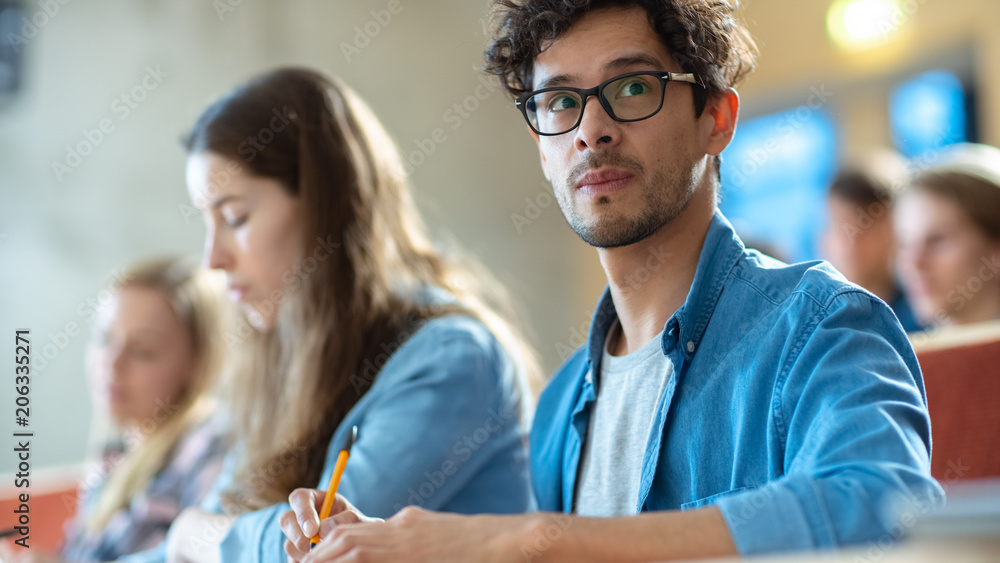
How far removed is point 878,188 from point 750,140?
2.07 m

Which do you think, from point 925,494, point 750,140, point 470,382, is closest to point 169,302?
point 470,382

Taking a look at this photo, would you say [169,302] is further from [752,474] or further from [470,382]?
[752,474]

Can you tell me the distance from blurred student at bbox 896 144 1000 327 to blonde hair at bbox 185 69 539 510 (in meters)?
→ 1.29

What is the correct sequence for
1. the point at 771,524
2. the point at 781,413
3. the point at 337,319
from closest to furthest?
the point at 771,524, the point at 781,413, the point at 337,319

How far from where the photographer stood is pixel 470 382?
141cm

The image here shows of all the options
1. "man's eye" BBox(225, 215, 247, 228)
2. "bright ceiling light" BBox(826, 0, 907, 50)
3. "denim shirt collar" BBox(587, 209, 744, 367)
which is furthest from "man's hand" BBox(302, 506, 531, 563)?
"bright ceiling light" BBox(826, 0, 907, 50)

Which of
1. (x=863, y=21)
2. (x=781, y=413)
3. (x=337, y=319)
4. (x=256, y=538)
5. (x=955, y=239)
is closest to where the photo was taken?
(x=781, y=413)

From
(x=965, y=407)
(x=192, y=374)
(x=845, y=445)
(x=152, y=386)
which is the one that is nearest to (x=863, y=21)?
(x=965, y=407)

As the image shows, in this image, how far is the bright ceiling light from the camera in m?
4.27

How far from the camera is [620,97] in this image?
1122 millimetres

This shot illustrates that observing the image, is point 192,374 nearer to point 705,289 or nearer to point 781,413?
point 705,289

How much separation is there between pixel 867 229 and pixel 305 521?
2.52 metres

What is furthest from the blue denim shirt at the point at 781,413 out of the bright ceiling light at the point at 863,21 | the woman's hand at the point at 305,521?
the bright ceiling light at the point at 863,21

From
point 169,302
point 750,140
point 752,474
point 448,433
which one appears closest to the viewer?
point 752,474
